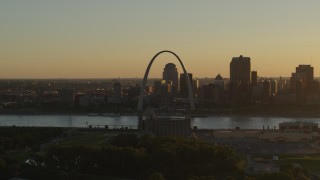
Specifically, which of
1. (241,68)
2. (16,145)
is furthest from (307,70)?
(16,145)

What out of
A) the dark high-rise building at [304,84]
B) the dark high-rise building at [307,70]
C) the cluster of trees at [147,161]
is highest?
the dark high-rise building at [307,70]

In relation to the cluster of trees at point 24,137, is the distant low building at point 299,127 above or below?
above

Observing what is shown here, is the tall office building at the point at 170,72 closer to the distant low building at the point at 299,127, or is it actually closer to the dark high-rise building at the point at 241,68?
the dark high-rise building at the point at 241,68

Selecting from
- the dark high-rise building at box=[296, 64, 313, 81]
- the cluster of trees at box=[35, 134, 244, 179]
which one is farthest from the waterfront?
the dark high-rise building at box=[296, 64, 313, 81]

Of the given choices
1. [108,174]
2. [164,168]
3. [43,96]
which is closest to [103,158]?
[108,174]

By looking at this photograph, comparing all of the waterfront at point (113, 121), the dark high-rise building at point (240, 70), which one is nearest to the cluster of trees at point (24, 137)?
the waterfront at point (113, 121)

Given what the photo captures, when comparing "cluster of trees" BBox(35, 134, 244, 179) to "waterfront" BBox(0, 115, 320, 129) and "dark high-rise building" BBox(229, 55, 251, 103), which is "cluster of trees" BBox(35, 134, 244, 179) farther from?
"dark high-rise building" BBox(229, 55, 251, 103)

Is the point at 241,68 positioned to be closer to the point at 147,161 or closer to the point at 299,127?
the point at 299,127

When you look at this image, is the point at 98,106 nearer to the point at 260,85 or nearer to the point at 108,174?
the point at 260,85
